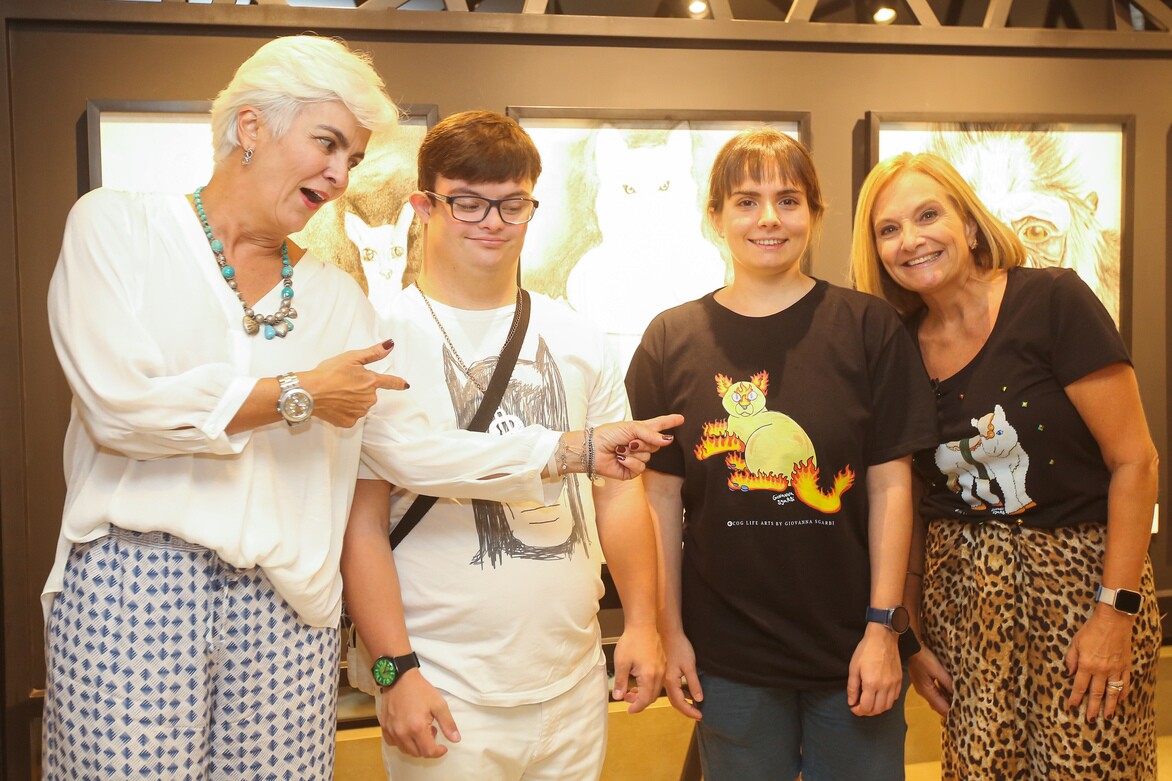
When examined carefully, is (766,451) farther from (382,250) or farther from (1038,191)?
(1038,191)

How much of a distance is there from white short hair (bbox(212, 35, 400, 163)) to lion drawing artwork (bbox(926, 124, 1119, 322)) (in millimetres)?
2336

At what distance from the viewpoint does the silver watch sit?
1.50 m

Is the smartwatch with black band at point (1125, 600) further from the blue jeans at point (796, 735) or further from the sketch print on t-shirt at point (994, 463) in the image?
the blue jeans at point (796, 735)

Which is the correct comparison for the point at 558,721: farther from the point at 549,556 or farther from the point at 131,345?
the point at 131,345

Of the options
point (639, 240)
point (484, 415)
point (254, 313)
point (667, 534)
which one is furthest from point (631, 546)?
point (639, 240)

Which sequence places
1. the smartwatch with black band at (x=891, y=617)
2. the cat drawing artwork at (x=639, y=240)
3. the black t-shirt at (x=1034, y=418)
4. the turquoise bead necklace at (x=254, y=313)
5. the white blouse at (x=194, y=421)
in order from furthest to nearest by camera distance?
the cat drawing artwork at (x=639, y=240) → the black t-shirt at (x=1034, y=418) → the smartwatch with black band at (x=891, y=617) → the turquoise bead necklace at (x=254, y=313) → the white blouse at (x=194, y=421)

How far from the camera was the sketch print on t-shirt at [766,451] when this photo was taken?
195 cm

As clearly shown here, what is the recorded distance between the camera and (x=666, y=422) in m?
1.79

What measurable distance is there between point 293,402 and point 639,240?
1.81 m

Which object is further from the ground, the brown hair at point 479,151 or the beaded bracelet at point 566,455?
the brown hair at point 479,151

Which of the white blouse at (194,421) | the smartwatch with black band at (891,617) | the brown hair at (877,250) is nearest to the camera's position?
the white blouse at (194,421)

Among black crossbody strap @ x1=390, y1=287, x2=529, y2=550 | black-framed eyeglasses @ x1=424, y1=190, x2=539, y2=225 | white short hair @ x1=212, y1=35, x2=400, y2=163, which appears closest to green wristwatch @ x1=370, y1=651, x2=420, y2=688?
black crossbody strap @ x1=390, y1=287, x2=529, y2=550

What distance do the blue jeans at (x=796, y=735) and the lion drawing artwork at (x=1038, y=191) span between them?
79.6 inches

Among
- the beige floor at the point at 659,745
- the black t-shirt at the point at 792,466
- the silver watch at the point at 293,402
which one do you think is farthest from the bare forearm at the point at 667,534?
the beige floor at the point at 659,745
